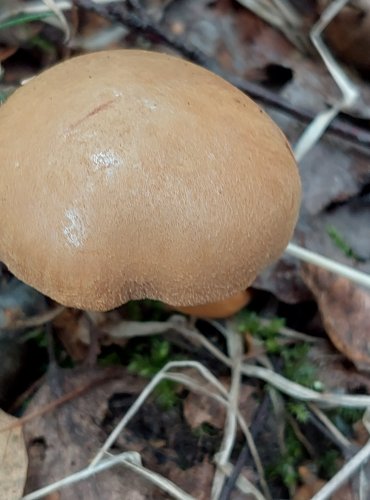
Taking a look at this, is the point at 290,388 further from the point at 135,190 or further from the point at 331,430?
the point at 135,190

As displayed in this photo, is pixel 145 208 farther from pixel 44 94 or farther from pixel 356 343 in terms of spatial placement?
pixel 356 343

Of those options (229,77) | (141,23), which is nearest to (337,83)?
(229,77)

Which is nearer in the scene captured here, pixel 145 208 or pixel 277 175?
pixel 145 208

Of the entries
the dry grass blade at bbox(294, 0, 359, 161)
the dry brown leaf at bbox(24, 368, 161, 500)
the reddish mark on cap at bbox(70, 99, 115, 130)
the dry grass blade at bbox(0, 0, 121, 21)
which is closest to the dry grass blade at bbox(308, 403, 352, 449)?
the dry brown leaf at bbox(24, 368, 161, 500)

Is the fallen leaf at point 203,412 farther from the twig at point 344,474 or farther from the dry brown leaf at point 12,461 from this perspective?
the dry brown leaf at point 12,461

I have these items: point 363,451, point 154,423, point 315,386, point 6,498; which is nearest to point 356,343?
point 315,386

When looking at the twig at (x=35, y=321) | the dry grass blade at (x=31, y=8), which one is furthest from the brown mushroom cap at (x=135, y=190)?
the dry grass blade at (x=31, y=8)
